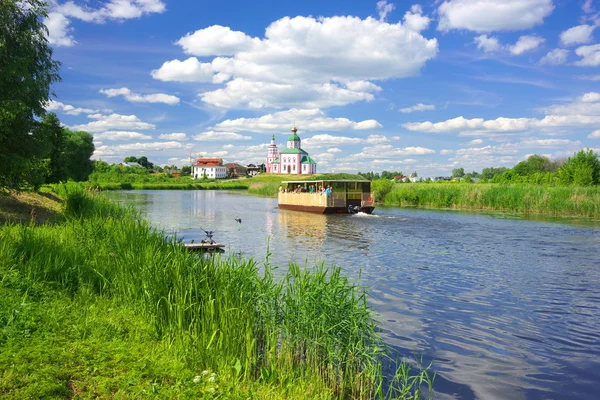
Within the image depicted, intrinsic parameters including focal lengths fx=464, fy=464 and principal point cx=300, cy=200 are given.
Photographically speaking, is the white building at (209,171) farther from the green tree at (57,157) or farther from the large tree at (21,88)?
the large tree at (21,88)

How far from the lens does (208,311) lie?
661cm

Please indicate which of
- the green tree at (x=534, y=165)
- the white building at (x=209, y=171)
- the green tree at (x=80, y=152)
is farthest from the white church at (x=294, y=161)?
the green tree at (x=80, y=152)

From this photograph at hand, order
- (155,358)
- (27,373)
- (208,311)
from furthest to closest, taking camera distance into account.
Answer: (208,311) < (155,358) < (27,373)

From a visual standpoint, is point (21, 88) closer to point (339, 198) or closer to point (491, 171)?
point (339, 198)

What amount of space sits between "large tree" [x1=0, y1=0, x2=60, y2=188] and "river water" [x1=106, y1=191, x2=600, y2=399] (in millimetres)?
8390

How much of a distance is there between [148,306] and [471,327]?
6.28 m

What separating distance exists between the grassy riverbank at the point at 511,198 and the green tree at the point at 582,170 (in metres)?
Result: 14.0

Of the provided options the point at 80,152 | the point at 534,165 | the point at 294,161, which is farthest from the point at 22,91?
the point at 294,161

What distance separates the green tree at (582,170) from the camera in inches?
1989

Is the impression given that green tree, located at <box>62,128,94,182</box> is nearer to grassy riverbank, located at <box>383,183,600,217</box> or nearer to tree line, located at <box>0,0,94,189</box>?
grassy riverbank, located at <box>383,183,600,217</box>

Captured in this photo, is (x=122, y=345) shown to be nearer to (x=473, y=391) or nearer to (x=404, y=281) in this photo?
(x=473, y=391)

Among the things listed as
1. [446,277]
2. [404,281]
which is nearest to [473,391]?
[404,281]

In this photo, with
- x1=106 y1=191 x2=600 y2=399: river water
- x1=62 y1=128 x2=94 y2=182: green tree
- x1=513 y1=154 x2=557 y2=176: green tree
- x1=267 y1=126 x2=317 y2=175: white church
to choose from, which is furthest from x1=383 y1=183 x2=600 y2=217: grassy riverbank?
x1=267 y1=126 x2=317 y2=175: white church

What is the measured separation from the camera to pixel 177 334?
645 centimetres
